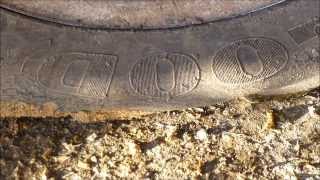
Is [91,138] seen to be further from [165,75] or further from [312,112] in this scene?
[312,112]

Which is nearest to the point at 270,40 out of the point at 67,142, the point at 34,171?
the point at 67,142

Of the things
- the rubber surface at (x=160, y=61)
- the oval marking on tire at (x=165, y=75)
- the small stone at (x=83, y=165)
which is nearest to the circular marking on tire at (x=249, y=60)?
the rubber surface at (x=160, y=61)

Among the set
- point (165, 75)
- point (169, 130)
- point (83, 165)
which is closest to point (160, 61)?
point (165, 75)

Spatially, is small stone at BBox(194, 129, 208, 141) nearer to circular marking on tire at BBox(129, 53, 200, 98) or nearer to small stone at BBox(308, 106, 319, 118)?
circular marking on tire at BBox(129, 53, 200, 98)

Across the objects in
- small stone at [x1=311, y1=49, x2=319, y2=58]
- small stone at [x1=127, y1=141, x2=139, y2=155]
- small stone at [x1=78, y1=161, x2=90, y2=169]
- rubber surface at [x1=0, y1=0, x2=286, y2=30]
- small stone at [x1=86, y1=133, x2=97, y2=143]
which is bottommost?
small stone at [x1=78, y1=161, x2=90, y2=169]

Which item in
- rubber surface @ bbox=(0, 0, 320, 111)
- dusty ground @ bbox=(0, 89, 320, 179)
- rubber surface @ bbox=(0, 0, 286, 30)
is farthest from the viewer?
rubber surface @ bbox=(0, 0, 286, 30)

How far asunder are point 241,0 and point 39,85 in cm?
75

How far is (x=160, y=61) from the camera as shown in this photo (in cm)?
173

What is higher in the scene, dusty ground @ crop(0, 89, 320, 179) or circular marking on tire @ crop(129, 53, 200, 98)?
circular marking on tire @ crop(129, 53, 200, 98)

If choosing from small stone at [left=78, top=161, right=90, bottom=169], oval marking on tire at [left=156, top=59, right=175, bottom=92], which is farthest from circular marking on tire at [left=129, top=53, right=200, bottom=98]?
small stone at [left=78, top=161, right=90, bottom=169]

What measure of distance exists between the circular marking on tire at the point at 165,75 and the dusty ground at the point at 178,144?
8 cm

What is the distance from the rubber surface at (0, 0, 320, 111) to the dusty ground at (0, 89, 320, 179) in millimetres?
57

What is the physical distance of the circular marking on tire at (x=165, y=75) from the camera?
168 cm

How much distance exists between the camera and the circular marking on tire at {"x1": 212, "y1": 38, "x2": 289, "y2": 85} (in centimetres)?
170
